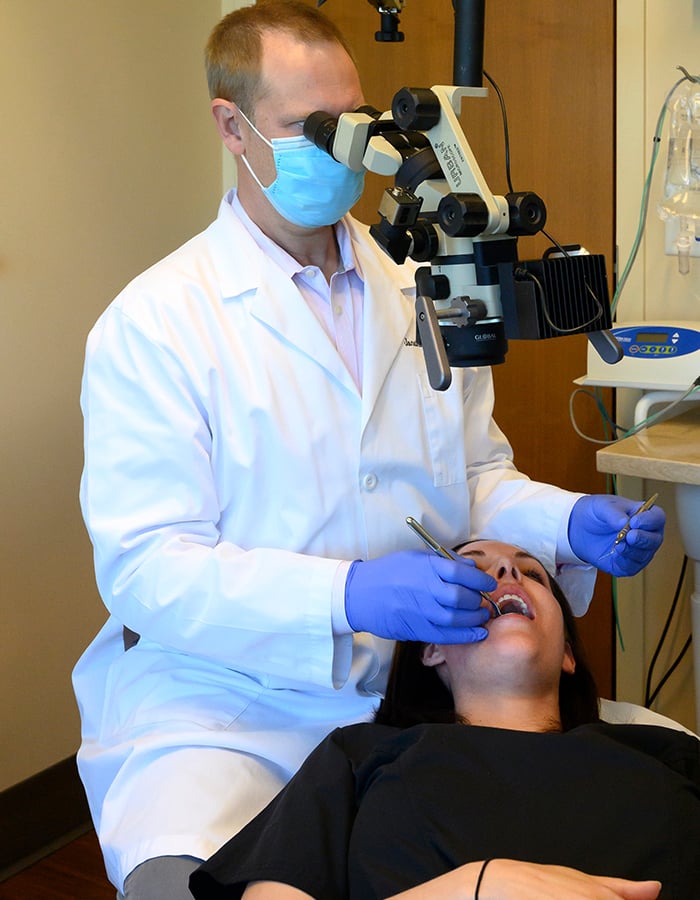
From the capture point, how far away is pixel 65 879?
2.09m

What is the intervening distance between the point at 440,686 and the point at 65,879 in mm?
1105

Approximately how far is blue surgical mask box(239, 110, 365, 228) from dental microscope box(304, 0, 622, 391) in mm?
355

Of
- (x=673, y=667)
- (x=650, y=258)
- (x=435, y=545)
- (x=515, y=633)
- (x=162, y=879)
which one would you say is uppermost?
(x=650, y=258)

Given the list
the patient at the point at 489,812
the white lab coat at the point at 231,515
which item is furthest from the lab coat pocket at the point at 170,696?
the patient at the point at 489,812

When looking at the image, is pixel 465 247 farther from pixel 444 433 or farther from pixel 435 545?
pixel 444 433

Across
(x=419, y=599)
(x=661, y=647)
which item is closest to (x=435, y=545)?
(x=419, y=599)

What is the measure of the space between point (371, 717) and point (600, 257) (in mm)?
698

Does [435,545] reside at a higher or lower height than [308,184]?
lower

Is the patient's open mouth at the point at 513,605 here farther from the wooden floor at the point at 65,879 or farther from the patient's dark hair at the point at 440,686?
the wooden floor at the point at 65,879

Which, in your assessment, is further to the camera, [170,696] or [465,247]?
[170,696]

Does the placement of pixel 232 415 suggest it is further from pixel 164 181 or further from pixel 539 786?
pixel 164 181

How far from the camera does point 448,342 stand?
3.19 feet

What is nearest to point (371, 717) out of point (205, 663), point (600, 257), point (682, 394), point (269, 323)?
point (205, 663)

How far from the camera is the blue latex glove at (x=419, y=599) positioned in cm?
117
